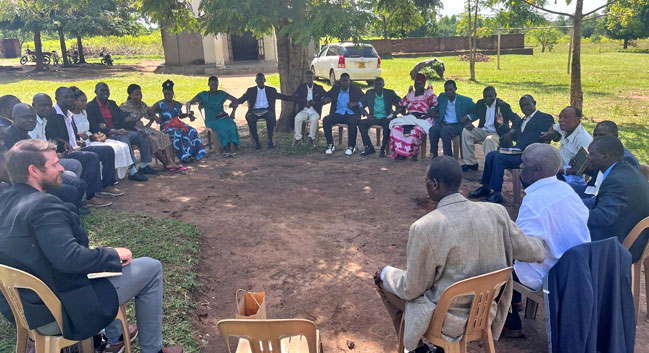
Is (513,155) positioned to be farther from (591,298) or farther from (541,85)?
(541,85)

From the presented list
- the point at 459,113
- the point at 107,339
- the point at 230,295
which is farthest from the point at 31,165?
the point at 459,113

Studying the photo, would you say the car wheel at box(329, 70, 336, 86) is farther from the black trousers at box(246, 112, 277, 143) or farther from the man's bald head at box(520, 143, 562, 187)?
the man's bald head at box(520, 143, 562, 187)

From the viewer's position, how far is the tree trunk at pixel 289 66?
11.1 meters

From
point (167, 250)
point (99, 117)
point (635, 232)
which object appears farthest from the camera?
point (99, 117)

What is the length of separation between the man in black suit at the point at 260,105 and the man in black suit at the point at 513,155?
14.7ft

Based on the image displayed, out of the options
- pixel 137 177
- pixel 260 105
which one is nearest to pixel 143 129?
pixel 137 177

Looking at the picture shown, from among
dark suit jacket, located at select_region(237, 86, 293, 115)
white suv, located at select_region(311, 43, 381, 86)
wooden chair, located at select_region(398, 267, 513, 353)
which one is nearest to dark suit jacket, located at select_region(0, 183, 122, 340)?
wooden chair, located at select_region(398, 267, 513, 353)

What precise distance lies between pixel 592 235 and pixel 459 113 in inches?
194

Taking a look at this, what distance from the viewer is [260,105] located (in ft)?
34.1

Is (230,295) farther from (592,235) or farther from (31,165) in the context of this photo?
(592,235)

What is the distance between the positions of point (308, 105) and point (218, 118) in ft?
5.83

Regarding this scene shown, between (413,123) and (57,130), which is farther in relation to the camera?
(413,123)

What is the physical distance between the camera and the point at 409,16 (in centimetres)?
1073

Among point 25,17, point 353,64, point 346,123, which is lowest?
point 346,123
